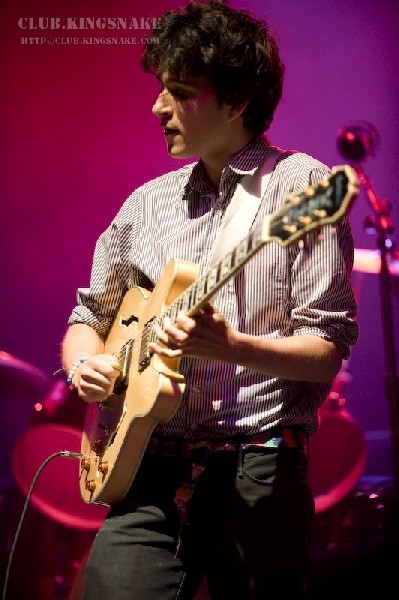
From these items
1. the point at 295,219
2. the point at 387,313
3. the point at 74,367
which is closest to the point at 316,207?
the point at 295,219

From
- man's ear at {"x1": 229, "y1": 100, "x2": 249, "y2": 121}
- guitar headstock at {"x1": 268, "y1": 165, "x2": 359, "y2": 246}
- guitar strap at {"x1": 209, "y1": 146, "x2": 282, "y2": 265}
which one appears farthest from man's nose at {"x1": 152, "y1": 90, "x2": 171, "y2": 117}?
guitar headstock at {"x1": 268, "y1": 165, "x2": 359, "y2": 246}

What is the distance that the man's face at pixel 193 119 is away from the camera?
262 centimetres

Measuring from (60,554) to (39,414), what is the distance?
0.74 meters

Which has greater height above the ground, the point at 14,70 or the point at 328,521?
the point at 14,70

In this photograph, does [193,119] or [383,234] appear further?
[383,234]

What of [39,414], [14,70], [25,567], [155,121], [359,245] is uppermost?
[14,70]

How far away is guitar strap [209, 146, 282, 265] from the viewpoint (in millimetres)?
2408

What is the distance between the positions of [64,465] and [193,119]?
231 centimetres

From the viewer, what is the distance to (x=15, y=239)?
474 centimetres

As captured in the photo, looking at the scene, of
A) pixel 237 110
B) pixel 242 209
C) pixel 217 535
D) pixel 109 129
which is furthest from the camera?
pixel 109 129

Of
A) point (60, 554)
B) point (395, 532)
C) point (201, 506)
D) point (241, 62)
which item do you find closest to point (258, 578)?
point (201, 506)

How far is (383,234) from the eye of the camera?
383cm

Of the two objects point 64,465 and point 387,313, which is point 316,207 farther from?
point 64,465

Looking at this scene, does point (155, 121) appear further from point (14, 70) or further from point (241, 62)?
point (241, 62)
